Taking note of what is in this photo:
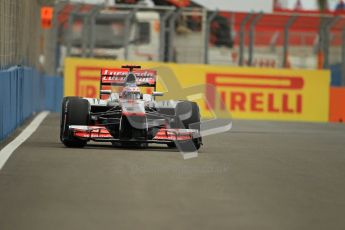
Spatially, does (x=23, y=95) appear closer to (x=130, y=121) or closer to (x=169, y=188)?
(x=130, y=121)

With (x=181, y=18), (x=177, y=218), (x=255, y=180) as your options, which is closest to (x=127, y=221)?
(x=177, y=218)

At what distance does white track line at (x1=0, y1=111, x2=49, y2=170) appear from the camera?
1384 centimetres

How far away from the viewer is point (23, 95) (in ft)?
75.6

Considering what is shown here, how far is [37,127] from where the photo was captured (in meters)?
21.9

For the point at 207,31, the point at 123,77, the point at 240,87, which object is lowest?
the point at 240,87

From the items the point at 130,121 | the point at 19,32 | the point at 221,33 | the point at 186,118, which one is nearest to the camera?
the point at 130,121

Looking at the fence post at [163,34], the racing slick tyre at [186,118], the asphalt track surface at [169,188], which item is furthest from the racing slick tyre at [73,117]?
the fence post at [163,34]

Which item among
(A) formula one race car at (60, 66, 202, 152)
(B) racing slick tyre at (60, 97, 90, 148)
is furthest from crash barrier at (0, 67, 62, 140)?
(A) formula one race car at (60, 66, 202, 152)

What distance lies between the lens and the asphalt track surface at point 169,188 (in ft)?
27.7

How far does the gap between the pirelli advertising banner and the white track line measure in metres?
4.42

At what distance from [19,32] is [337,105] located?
11.4m

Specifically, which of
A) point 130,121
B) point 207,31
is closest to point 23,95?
point 130,121

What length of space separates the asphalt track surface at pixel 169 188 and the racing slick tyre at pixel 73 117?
0.63 feet

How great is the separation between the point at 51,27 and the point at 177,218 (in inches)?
928
